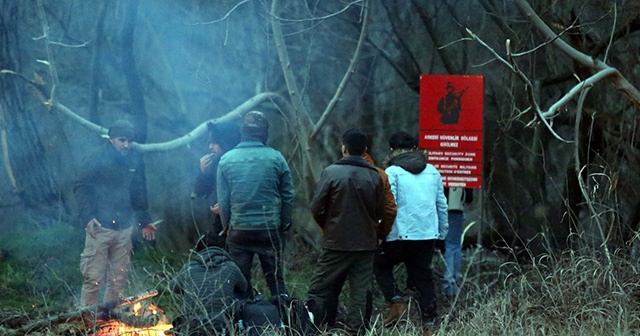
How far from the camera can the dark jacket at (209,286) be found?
21.1 feet

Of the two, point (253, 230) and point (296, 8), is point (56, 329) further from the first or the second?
point (296, 8)

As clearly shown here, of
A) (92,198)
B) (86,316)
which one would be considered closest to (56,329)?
(86,316)

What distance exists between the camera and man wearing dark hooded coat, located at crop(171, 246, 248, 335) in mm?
6391

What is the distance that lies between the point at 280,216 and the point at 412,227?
1.18m

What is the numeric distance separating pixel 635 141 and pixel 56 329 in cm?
702

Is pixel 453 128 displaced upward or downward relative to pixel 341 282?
upward

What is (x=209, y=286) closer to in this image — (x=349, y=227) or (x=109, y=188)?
(x=349, y=227)

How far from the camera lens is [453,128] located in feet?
30.7

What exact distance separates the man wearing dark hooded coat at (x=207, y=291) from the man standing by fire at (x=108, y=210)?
1.53 metres

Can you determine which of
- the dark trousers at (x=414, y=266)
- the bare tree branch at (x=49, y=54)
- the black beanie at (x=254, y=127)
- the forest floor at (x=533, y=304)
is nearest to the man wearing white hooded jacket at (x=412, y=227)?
the dark trousers at (x=414, y=266)

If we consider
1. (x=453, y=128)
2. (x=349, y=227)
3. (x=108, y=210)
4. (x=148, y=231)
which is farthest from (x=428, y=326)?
(x=108, y=210)

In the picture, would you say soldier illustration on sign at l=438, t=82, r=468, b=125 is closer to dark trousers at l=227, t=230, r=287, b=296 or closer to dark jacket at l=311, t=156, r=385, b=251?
dark jacket at l=311, t=156, r=385, b=251

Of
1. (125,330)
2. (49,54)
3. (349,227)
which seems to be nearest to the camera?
(125,330)

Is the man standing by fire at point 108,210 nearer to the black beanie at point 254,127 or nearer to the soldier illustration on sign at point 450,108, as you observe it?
the black beanie at point 254,127
